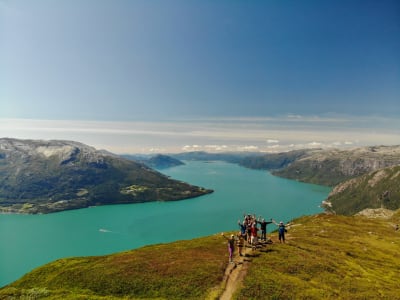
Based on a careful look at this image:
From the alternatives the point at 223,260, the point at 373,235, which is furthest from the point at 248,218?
the point at 373,235

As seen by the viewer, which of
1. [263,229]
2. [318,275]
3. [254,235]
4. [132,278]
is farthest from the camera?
[263,229]

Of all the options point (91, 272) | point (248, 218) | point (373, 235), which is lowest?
point (373, 235)

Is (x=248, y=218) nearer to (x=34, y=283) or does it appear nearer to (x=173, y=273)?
(x=173, y=273)

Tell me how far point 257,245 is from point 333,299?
64.8 feet

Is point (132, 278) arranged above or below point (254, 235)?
below

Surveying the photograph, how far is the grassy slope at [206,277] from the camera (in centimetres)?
3828

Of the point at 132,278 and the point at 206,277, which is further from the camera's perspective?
the point at 132,278

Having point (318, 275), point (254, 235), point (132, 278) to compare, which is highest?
point (254, 235)

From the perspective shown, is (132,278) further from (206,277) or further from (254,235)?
(254,235)

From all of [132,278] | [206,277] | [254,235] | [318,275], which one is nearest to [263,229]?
[254,235]

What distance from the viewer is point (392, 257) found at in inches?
2648

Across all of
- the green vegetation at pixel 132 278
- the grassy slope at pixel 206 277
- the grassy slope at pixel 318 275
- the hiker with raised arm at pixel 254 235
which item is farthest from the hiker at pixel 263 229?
the green vegetation at pixel 132 278

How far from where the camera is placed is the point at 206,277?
41781 millimetres

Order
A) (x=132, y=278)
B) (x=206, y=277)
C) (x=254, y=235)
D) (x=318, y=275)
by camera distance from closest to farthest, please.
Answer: (x=206, y=277) → (x=132, y=278) → (x=318, y=275) → (x=254, y=235)
